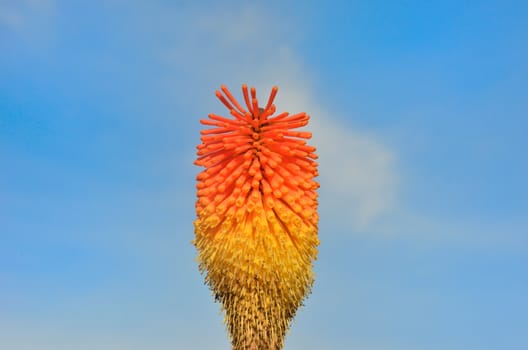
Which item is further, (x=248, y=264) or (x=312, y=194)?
(x=312, y=194)

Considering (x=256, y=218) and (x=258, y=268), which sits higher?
(x=256, y=218)

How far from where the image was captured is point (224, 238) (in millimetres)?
13328

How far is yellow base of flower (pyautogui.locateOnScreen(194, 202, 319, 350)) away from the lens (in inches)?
506

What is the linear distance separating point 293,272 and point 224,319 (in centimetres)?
158

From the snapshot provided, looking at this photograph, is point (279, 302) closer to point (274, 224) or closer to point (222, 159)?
point (274, 224)

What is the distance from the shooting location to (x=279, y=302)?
42.8 feet

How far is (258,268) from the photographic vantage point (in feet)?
42.7

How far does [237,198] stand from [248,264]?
1350 millimetres

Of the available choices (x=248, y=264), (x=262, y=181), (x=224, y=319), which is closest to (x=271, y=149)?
(x=262, y=181)

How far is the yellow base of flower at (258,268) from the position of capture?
506 inches

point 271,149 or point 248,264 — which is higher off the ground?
point 271,149

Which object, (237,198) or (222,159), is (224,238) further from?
(222,159)

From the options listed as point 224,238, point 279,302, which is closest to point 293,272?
point 279,302

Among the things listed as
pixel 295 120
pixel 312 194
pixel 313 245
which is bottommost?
pixel 313 245
